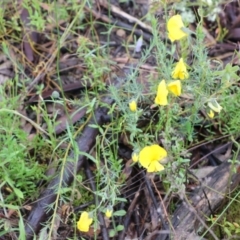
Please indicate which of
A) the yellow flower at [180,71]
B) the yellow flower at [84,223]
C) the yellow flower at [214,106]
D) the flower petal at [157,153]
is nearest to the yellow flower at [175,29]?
the yellow flower at [180,71]

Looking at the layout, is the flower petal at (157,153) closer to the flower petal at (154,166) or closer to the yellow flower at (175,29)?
the flower petal at (154,166)

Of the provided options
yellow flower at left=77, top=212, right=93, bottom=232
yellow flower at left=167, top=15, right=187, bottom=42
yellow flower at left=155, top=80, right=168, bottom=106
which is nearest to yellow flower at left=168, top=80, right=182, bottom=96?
yellow flower at left=155, top=80, right=168, bottom=106

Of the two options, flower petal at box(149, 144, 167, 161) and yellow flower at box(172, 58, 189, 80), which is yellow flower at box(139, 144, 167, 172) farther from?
yellow flower at box(172, 58, 189, 80)

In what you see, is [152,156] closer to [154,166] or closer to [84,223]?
[154,166]

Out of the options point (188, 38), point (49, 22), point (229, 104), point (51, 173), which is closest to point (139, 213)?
point (51, 173)

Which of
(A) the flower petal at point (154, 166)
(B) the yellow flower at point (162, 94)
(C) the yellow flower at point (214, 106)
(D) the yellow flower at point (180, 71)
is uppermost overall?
(D) the yellow flower at point (180, 71)

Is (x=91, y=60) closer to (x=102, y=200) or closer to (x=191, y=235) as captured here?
(x=102, y=200)
